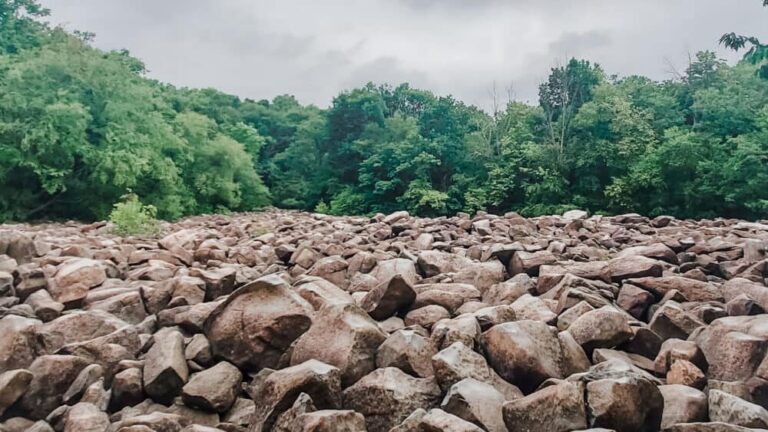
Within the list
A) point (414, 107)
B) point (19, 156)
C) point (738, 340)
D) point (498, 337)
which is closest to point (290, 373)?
point (498, 337)

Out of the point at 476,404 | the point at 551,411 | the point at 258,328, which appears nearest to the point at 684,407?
the point at 551,411

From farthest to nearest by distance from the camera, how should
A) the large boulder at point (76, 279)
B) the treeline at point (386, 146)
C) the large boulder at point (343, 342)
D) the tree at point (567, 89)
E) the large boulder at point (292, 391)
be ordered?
the tree at point (567, 89) < the treeline at point (386, 146) < the large boulder at point (76, 279) < the large boulder at point (343, 342) < the large boulder at point (292, 391)

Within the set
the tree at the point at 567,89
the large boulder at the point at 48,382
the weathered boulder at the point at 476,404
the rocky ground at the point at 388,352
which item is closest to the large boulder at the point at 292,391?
the rocky ground at the point at 388,352

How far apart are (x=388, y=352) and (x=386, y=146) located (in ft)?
83.4

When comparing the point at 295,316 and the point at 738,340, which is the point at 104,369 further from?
the point at 738,340

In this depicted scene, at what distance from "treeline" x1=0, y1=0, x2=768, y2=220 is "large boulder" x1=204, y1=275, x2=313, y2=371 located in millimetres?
15401

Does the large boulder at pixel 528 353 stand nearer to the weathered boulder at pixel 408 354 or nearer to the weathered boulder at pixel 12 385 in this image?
the weathered boulder at pixel 408 354

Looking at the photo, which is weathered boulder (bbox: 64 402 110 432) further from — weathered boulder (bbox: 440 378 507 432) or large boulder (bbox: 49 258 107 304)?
large boulder (bbox: 49 258 107 304)

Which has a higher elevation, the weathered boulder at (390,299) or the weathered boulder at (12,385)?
the weathered boulder at (390,299)

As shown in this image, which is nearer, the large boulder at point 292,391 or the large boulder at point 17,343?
the large boulder at point 292,391

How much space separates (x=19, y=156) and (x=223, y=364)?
1613 cm

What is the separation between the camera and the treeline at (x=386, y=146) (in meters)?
16.7

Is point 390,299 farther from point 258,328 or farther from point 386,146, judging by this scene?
point 386,146

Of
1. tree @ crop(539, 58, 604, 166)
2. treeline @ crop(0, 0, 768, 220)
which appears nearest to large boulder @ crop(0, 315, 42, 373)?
treeline @ crop(0, 0, 768, 220)
